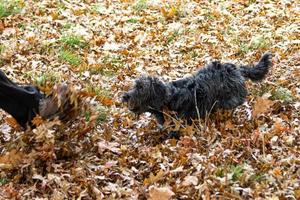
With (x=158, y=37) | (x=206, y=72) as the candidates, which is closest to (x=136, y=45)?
(x=158, y=37)

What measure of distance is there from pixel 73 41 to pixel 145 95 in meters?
3.73

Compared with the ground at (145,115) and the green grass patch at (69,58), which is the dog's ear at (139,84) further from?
the green grass patch at (69,58)

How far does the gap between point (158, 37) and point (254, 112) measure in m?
4.16

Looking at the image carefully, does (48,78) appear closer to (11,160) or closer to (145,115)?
(145,115)

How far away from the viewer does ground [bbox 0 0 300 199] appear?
14.9ft

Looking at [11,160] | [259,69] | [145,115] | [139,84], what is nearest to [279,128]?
[259,69]

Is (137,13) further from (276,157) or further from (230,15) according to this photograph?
(276,157)

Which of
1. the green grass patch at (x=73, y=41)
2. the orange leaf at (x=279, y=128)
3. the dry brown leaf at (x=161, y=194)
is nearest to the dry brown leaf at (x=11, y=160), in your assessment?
the dry brown leaf at (x=161, y=194)

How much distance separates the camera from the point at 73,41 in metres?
8.94

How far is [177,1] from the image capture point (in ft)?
37.9

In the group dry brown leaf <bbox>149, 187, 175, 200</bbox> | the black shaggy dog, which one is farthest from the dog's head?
dry brown leaf <bbox>149, 187, 175, 200</bbox>

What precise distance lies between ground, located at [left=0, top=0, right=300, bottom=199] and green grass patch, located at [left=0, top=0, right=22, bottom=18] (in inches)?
0.9

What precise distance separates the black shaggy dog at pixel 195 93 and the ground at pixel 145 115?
0.18 metres

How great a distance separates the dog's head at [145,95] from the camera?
5.64 meters
